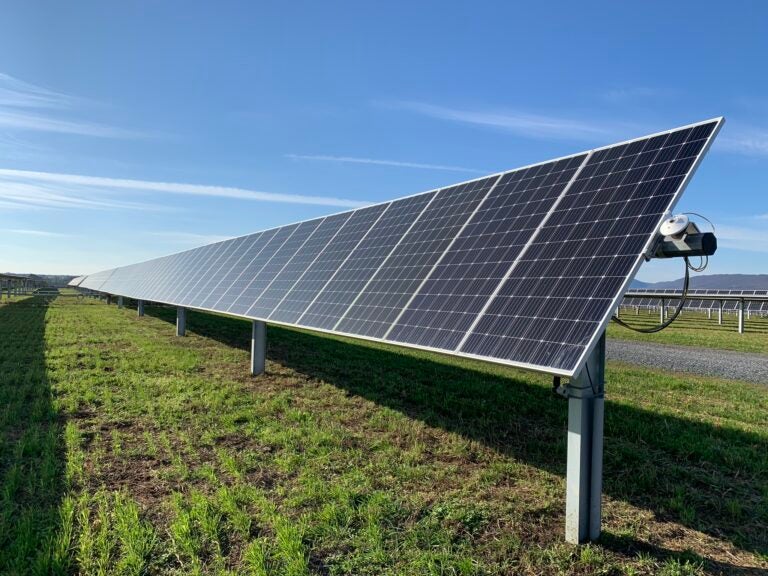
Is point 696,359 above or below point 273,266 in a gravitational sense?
below

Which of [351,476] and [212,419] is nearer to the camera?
[351,476]

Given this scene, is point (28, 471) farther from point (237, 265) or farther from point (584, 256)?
point (237, 265)

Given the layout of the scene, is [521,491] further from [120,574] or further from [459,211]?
[459,211]

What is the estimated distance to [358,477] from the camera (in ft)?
22.2

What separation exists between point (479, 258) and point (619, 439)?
13.8 ft

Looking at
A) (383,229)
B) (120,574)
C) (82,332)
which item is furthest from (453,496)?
(82,332)

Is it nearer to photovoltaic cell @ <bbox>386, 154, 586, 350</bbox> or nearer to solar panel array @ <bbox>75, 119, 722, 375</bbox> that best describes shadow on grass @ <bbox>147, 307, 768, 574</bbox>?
solar panel array @ <bbox>75, 119, 722, 375</bbox>

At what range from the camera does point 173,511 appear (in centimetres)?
576

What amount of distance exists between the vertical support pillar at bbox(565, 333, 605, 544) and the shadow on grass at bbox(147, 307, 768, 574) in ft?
1.48

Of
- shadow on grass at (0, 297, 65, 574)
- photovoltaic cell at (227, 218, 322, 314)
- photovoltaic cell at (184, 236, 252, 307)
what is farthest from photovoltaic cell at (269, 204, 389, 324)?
photovoltaic cell at (184, 236, 252, 307)

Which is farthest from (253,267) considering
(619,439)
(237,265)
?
(619,439)

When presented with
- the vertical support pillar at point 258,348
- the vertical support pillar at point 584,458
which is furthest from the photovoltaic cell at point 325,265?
the vertical support pillar at point 584,458

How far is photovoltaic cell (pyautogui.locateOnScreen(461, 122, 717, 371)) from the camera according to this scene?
5.41 m

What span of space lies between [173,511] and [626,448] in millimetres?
7014
